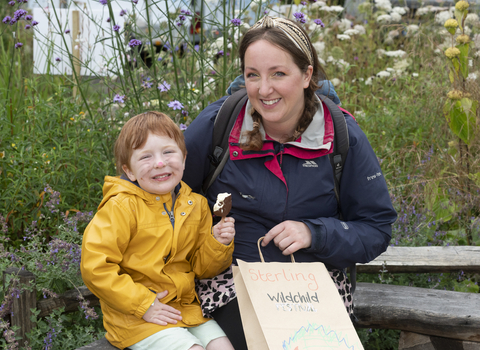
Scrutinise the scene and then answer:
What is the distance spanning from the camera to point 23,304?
2219mm

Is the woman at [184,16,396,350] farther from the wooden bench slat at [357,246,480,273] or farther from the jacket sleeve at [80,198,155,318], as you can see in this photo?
the wooden bench slat at [357,246,480,273]

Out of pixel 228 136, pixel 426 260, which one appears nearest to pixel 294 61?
pixel 228 136

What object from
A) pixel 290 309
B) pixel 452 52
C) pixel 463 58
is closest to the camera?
pixel 290 309

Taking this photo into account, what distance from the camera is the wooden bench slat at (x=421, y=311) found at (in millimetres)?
2330

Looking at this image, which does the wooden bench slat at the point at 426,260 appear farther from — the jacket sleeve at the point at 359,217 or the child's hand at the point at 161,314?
the child's hand at the point at 161,314

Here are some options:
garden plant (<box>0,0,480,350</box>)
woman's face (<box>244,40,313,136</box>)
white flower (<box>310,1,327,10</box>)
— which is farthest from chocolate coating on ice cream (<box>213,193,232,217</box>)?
white flower (<box>310,1,327,10</box>)

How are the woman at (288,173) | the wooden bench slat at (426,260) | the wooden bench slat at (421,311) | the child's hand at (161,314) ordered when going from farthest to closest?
the wooden bench slat at (426,260)
the wooden bench slat at (421,311)
the woman at (288,173)
the child's hand at (161,314)

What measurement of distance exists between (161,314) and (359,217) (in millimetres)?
991

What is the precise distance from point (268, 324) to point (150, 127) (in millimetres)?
896

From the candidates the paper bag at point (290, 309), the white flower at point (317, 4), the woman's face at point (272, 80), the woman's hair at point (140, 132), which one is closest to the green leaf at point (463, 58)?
the woman's face at point (272, 80)

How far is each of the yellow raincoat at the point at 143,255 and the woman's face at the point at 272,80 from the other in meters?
0.50

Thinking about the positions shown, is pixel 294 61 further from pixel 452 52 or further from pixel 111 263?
pixel 452 52

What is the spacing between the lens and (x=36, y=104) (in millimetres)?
3084

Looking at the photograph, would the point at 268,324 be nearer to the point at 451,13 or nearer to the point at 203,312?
the point at 203,312
